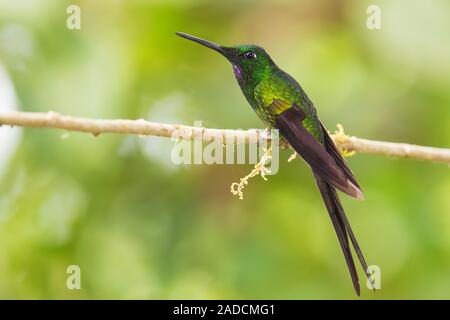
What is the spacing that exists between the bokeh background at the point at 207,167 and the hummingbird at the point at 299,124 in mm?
513

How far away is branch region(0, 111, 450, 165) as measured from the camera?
2.54 meters

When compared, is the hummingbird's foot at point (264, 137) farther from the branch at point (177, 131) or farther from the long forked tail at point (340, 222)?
the long forked tail at point (340, 222)

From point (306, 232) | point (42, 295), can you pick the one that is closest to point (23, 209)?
point (42, 295)

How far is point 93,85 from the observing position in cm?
365

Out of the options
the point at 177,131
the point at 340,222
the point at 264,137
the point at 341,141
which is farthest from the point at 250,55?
the point at 340,222

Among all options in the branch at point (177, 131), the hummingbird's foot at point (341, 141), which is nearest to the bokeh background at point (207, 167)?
the hummingbird's foot at point (341, 141)

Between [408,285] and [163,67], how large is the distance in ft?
6.76

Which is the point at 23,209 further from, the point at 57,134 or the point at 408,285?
the point at 408,285

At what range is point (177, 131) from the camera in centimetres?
286

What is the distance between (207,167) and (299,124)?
1.32 meters

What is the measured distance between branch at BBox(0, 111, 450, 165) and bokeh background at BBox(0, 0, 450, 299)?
0.72 metres

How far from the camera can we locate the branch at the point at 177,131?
100 inches

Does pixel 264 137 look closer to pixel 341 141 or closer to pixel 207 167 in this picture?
pixel 341 141

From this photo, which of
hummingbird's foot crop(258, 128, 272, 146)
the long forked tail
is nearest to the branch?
hummingbird's foot crop(258, 128, 272, 146)
